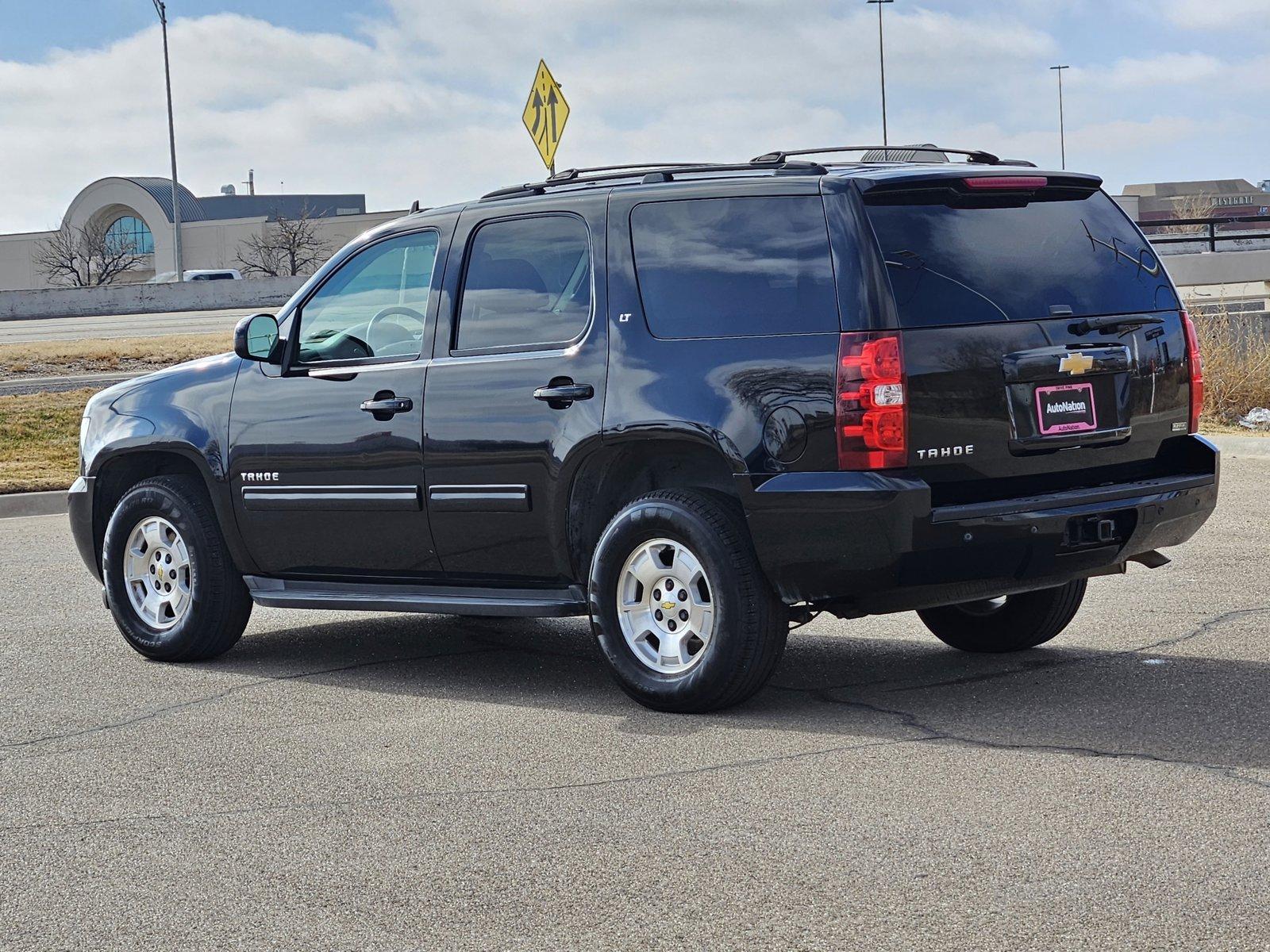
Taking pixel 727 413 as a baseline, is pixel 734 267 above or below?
above

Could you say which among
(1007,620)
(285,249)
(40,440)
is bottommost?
(1007,620)

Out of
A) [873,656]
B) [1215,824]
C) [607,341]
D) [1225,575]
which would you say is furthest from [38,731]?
[1225,575]

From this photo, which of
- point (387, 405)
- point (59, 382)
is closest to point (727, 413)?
point (387, 405)

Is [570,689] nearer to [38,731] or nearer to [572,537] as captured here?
[572,537]

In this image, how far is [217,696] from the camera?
7.11m

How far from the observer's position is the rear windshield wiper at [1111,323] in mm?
6117

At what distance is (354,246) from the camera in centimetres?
741

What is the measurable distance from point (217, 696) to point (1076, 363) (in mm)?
3707

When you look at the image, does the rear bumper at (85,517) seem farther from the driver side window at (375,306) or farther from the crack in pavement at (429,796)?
the crack in pavement at (429,796)

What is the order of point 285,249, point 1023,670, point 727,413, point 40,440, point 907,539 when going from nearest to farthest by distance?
point 907,539 → point 727,413 → point 1023,670 → point 40,440 → point 285,249

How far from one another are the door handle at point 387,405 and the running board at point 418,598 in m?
0.74

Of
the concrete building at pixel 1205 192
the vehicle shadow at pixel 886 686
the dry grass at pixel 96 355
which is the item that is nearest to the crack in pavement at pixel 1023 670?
the vehicle shadow at pixel 886 686

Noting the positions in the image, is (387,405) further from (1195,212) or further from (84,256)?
(84,256)

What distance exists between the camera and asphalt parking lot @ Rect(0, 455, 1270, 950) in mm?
4074
